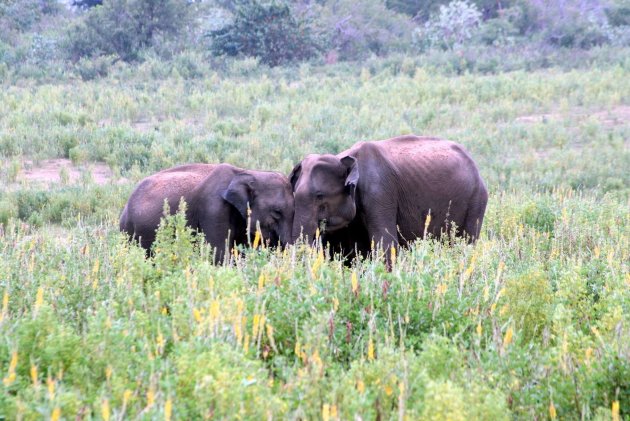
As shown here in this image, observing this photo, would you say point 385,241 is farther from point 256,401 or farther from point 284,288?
point 256,401

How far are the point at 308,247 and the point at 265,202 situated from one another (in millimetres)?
2701

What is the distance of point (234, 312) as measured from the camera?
173 inches

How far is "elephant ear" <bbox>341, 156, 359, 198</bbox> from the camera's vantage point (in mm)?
8398

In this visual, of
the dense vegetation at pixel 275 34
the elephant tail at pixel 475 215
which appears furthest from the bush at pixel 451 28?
the elephant tail at pixel 475 215

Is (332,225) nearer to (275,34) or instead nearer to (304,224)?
(304,224)

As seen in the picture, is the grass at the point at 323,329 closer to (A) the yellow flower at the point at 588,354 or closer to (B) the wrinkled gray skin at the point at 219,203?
(A) the yellow flower at the point at 588,354

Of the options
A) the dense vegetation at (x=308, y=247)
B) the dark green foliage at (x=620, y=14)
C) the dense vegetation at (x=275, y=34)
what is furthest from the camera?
the dark green foliage at (x=620, y=14)

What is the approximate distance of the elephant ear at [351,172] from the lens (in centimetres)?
840

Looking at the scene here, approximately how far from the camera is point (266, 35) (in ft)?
108

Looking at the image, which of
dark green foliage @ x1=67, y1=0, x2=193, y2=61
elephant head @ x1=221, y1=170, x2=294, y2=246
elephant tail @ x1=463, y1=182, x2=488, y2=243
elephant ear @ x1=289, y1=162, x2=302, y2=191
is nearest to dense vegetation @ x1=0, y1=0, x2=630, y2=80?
dark green foliage @ x1=67, y1=0, x2=193, y2=61

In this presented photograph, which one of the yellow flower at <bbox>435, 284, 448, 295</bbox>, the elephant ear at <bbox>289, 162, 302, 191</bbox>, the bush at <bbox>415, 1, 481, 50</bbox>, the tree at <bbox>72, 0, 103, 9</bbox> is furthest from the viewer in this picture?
the tree at <bbox>72, 0, 103, 9</bbox>

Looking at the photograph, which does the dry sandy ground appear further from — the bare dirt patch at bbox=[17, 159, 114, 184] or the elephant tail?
the elephant tail

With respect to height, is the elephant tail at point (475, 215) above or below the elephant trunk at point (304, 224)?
below

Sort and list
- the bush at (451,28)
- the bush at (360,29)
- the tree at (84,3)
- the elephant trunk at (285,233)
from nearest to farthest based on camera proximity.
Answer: the elephant trunk at (285,233) → the bush at (360,29) → the bush at (451,28) → the tree at (84,3)
